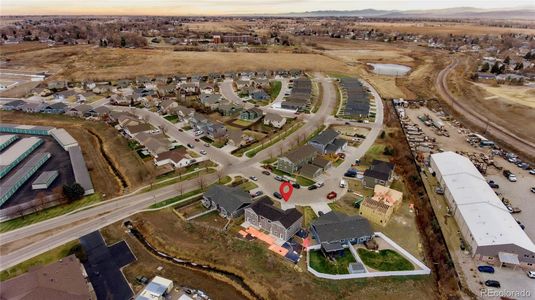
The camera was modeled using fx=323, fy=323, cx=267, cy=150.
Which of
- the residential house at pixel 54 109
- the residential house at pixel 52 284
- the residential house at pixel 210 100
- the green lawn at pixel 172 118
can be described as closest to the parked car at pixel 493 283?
the residential house at pixel 52 284

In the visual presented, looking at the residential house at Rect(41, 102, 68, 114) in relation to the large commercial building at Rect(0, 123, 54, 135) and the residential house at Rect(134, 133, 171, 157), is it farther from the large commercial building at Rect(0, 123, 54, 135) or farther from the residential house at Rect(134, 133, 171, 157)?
the residential house at Rect(134, 133, 171, 157)

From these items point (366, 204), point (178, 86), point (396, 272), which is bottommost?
point (396, 272)

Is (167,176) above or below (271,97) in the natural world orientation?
below

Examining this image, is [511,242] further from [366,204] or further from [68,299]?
[68,299]

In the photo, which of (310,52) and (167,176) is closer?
(167,176)

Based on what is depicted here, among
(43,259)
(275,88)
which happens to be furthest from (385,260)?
(275,88)

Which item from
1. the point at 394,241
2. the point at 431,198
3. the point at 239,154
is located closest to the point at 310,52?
the point at 239,154
